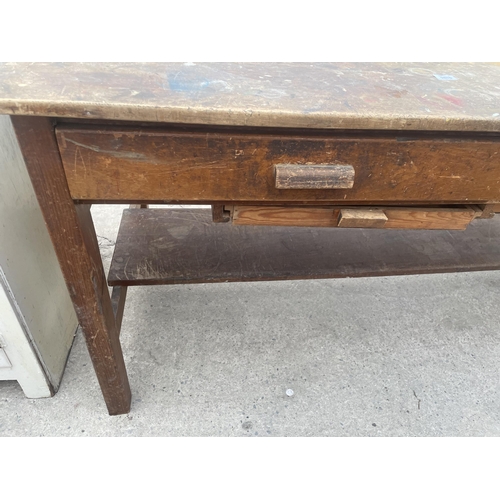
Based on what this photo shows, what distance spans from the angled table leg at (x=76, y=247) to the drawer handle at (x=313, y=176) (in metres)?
0.54

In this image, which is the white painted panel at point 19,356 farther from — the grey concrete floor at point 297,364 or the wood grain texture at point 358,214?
the wood grain texture at point 358,214

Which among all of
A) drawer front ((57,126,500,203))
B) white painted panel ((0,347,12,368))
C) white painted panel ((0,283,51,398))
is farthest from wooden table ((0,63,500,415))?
white painted panel ((0,347,12,368))

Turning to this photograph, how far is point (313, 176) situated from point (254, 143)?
17 cm

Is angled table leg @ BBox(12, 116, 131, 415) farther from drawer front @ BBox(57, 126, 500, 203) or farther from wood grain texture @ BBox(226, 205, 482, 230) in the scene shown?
wood grain texture @ BBox(226, 205, 482, 230)

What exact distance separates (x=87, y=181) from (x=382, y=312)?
1662 mm

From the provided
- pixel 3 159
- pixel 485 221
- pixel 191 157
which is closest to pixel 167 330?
pixel 3 159

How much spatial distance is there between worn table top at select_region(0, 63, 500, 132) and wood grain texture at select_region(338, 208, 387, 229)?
28cm

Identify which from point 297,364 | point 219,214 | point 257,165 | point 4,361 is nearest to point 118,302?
point 4,361

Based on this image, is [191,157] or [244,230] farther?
[244,230]

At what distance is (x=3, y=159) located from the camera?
1.30 meters

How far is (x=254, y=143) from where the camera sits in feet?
3.10

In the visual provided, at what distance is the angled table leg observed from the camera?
91 cm

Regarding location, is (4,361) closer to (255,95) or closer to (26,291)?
(26,291)
